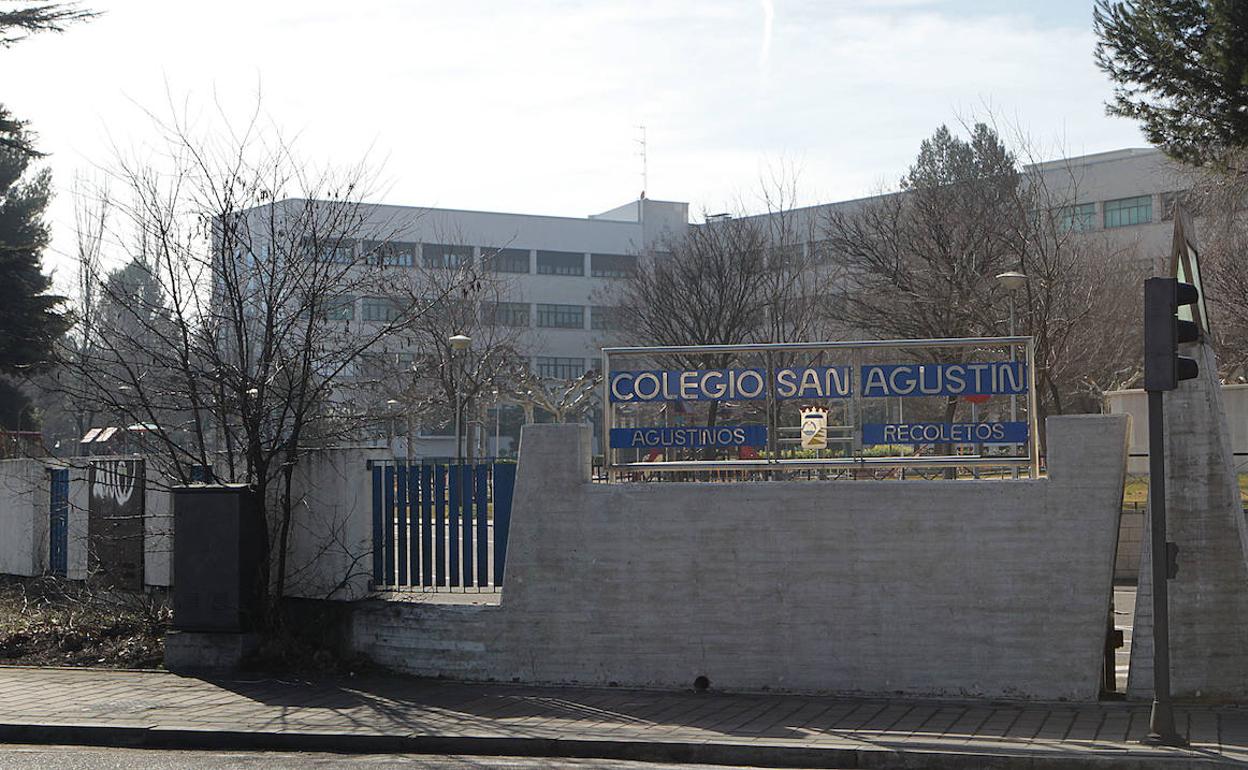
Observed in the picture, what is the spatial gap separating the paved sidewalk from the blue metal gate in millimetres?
5340

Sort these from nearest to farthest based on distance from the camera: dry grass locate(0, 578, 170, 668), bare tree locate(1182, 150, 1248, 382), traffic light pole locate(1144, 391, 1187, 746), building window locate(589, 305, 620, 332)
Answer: traffic light pole locate(1144, 391, 1187, 746), dry grass locate(0, 578, 170, 668), bare tree locate(1182, 150, 1248, 382), building window locate(589, 305, 620, 332)

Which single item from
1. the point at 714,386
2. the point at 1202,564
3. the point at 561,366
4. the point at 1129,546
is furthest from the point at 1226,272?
the point at 561,366

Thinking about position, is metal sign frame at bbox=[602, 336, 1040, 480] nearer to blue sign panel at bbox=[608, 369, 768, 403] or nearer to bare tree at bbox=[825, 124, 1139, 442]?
blue sign panel at bbox=[608, 369, 768, 403]

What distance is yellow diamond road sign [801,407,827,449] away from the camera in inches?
441

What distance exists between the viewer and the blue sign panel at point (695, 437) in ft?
37.2

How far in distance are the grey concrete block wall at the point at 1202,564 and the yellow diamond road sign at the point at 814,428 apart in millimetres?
2806

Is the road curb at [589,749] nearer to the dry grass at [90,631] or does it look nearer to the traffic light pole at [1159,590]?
the traffic light pole at [1159,590]

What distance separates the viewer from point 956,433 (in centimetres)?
1088

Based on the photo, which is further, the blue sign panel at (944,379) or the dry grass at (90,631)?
the dry grass at (90,631)

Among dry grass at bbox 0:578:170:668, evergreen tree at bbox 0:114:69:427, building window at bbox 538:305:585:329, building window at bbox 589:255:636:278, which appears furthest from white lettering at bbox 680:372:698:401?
building window at bbox 589:255:636:278

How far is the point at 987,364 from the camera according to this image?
10875 millimetres

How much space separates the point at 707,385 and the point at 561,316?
68.4m

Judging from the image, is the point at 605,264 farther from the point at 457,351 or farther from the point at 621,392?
the point at 621,392

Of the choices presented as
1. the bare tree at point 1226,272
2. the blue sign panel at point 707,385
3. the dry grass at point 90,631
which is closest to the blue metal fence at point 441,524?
the blue sign panel at point 707,385
